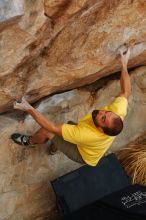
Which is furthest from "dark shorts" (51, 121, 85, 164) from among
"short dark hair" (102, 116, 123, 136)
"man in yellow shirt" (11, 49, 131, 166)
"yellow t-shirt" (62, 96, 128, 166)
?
"short dark hair" (102, 116, 123, 136)

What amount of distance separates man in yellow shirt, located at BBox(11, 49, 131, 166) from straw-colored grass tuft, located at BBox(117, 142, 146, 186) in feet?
3.66

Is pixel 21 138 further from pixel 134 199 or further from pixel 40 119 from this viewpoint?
pixel 134 199

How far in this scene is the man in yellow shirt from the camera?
4188mm

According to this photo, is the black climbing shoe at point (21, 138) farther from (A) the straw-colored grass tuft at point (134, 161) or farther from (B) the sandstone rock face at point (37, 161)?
(A) the straw-colored grass tuft at point (134, 161)

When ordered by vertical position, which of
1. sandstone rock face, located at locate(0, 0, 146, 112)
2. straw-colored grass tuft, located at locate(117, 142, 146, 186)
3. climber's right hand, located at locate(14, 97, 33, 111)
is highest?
sandstone rock face, located at locate(0, 0, 146, 112)

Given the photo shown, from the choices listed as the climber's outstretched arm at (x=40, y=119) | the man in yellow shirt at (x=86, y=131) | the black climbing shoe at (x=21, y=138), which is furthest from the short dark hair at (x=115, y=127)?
the black climbing shoe at (x=21, y=138)

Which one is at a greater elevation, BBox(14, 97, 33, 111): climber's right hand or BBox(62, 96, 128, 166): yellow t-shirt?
BBox(14, 97, 33, 111): climber's right hand

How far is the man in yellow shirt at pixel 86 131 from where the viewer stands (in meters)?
4.19

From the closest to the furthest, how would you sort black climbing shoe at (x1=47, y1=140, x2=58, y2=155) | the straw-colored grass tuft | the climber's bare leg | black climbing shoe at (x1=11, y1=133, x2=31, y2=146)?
the climber's bare leg < black climbing shoe at (x1=11, y1=133, x2=31, y2=146) < black climbing shoe at (x1=47, y1=140, x2=58, y2=155) < the straw-colored grass tuft

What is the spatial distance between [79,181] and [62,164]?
37cm

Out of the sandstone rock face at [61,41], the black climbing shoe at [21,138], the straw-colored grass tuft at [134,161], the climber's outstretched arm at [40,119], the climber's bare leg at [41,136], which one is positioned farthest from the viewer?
the straw-colored grass tuft at [134,161]

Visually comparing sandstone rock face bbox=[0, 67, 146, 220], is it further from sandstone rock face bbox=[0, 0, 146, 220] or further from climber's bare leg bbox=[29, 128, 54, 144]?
climber's bare leg bbox=[29, 128, 54, 144]

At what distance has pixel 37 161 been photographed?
5195 mm

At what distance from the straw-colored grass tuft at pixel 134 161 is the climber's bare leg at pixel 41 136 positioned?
147cm
